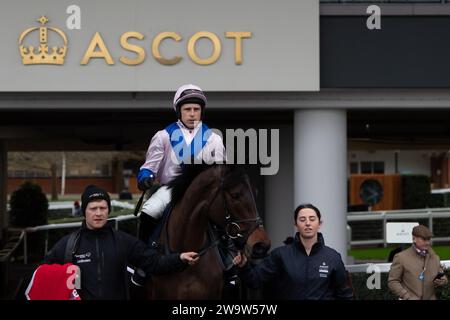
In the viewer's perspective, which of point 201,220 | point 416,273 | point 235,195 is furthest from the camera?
point 416,273

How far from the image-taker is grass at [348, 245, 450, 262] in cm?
1617

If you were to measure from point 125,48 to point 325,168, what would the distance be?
305cm

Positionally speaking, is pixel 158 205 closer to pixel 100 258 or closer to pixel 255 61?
pixel 100 258

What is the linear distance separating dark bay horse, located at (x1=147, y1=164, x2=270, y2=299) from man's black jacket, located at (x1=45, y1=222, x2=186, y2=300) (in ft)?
2.56

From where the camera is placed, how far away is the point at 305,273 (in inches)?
185

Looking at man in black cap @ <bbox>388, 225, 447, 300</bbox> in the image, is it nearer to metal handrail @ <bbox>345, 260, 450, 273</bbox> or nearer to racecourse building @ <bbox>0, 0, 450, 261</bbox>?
metal handrail @ <bbox>345, 260, 450, 273</bbox>

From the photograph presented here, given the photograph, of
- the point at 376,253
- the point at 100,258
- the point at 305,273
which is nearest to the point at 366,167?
the point at 376,253

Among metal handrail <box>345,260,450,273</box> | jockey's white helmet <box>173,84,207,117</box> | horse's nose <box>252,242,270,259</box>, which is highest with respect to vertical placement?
jockey's white helmet <box>173,84,207,117</box>

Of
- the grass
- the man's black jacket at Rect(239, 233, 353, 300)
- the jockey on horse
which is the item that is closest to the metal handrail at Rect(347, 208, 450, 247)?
the grass

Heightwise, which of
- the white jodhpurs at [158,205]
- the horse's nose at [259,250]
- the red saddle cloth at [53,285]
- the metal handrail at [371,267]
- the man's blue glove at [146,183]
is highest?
the man's blue glove at [146,183]

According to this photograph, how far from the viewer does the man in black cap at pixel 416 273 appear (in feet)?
20.3

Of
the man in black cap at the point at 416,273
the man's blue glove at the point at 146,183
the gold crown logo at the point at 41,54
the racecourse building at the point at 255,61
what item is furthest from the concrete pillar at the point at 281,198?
the man's blue glove at the point at 146,183

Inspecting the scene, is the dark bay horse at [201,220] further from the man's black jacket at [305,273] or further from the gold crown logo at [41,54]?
the gold crown logo at [41,54]
